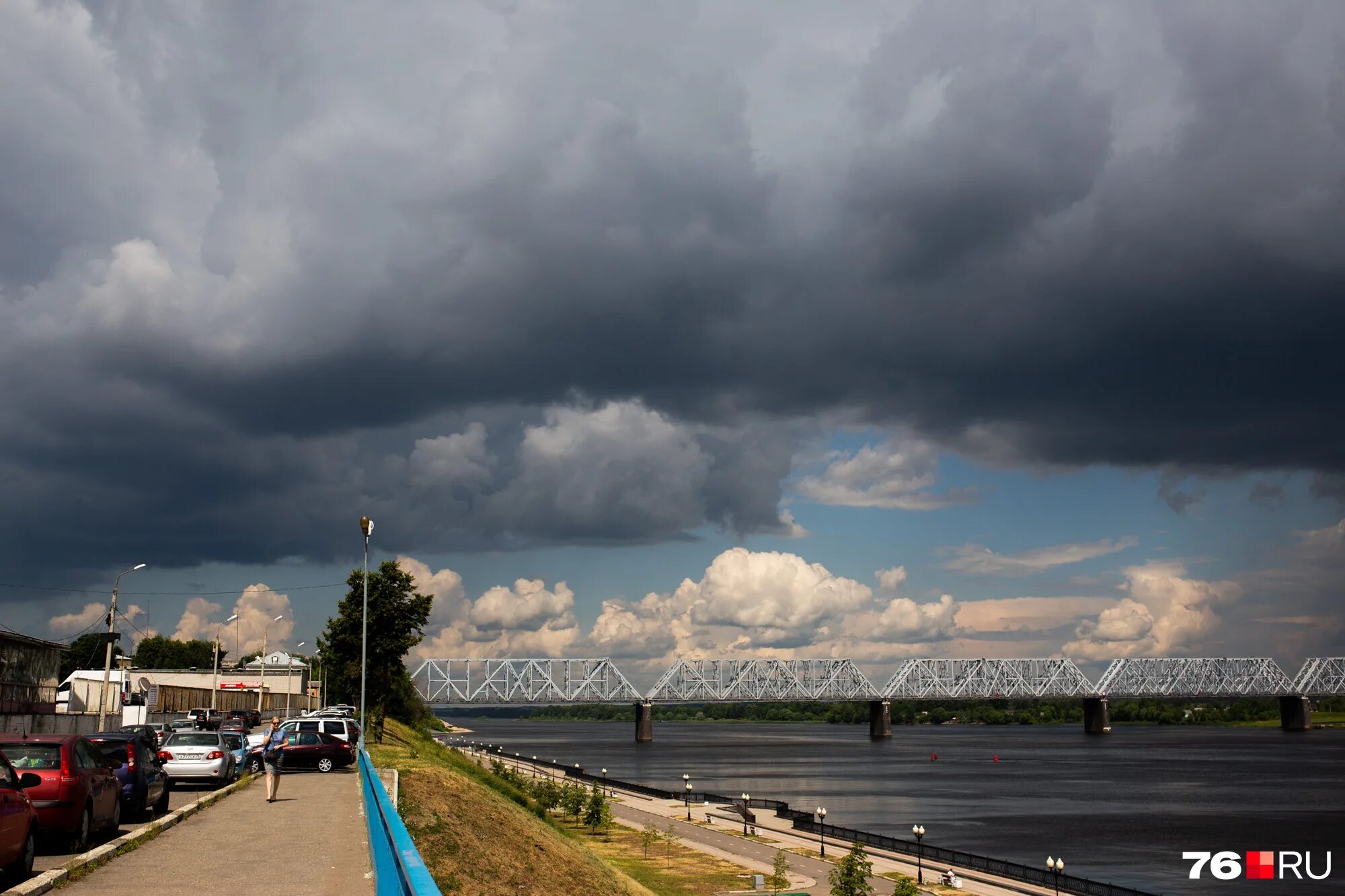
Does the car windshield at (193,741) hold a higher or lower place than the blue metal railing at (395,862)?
lower

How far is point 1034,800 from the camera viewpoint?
128 meters

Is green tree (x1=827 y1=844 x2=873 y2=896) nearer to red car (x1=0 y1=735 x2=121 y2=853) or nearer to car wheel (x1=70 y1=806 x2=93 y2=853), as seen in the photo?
red car (x1=0 y1=735 x2=121 y2=853)

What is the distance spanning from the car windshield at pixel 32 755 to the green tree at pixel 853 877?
139 feet

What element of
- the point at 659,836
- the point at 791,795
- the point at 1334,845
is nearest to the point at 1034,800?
the point at 791,795

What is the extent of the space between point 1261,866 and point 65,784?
91340 millimetres

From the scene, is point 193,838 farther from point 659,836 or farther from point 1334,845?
point 1334,845

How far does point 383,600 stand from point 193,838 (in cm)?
5421

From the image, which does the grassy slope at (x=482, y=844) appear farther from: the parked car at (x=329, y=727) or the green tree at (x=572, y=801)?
the green tree at (x=572, y=801)

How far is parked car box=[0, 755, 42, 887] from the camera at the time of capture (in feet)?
48.9

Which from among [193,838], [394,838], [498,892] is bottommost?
[498,892]

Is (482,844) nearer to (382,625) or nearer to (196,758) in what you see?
(196,758)

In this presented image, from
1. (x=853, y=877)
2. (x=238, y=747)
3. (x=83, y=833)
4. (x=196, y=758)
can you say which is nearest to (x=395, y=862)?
(x=83, y=833)

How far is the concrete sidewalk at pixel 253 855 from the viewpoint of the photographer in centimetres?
1574

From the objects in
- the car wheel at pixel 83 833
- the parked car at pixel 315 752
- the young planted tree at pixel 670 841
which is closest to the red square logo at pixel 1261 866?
the young planted tree at pixel 670 841
